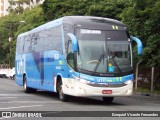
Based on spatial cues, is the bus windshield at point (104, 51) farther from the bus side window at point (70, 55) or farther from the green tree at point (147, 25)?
the green tree at point (147, 25)

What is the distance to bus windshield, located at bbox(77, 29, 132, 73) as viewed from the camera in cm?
1614

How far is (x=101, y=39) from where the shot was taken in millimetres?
16500

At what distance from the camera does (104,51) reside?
16328mm

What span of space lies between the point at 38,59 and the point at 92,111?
8200 millimetres

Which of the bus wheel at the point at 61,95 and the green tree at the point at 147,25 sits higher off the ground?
the green tree at the point at 147,25

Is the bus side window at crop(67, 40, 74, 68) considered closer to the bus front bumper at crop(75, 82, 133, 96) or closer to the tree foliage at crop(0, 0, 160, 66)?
the bus front bumper at crop(75, 82, 133, 96)

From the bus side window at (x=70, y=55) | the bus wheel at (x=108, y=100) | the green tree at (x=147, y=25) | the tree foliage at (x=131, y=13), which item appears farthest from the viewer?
the tree foliage at (x=131, y=13)

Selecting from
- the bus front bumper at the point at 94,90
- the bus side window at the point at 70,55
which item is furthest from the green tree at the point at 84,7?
the bus front bumper at the point at 94,90

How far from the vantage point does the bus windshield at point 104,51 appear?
16141 millimetres

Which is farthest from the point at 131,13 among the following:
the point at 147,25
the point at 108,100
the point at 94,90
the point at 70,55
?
the point at 94,90

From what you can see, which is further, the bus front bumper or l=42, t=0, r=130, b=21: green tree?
l=42, t=0, r=130, b=21: green tree

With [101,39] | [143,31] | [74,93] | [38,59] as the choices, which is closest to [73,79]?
[74,93]

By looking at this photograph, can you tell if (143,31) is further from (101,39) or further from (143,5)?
(101,39)

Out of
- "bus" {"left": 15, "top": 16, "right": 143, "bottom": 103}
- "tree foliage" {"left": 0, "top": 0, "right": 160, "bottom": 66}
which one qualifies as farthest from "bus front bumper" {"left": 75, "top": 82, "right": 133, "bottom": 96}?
"tree foliage" {"left": 0, "top": 0, "right": 160, "bottom": 66}
